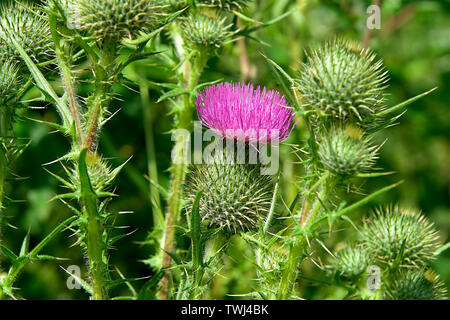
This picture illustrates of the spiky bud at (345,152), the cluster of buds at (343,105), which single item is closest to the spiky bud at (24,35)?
the cluster of buds at (343,105)

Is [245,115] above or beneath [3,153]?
above

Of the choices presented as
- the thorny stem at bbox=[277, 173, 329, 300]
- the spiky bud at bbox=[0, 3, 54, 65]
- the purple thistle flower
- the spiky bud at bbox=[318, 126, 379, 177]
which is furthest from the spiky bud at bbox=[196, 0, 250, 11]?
the thorny stem at bbox=[277, 173, 329, 300]

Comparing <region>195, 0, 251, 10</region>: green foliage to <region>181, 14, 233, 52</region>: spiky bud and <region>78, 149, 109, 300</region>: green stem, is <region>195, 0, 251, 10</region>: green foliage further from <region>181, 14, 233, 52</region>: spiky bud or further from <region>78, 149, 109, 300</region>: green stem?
<region>78, 149, 109, 300</region>: green stem

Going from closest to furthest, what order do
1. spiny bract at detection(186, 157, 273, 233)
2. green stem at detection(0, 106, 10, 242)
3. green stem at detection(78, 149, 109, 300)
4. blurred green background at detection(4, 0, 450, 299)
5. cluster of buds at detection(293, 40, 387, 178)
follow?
green stem at detection(78, 149, 109, 300) → cluster of buds at detection(293, 40, 387, 178) → green stem at detection(0, 106, 10, 242) → spiny bract at detection(186, 157, 273, 233) → blurred green background at detection(4, 0, 450, 299)

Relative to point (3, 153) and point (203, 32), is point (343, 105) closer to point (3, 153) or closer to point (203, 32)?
point (203, 32)

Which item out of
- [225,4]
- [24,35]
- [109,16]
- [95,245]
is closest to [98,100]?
[109,16]

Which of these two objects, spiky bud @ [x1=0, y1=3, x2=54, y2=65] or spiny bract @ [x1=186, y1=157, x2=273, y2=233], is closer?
spiky bud @ [x1=0, y1=3, x2=54, y2=65]
